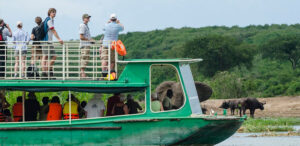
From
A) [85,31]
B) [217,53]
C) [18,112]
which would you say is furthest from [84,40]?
[217,53]

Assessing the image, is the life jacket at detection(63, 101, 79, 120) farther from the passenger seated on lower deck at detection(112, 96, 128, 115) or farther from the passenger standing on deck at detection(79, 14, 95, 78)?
the passenger seated on lower deck at detection(112, 96, 128, 115)

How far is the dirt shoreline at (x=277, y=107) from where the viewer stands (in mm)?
35438

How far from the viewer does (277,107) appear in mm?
38000

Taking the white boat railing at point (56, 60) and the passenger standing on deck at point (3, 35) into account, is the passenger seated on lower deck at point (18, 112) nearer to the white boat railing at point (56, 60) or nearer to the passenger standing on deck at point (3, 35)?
the white boat railing at point (56, 60)

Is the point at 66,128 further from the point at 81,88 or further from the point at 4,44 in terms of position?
the point at 4,44

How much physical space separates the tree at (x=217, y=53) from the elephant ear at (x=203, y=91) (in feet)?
117

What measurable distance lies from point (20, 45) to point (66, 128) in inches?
83.7

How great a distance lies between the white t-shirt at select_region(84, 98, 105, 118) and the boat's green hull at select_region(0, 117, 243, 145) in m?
0.49

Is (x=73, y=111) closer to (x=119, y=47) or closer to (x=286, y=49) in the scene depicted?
(x=119, y=47)

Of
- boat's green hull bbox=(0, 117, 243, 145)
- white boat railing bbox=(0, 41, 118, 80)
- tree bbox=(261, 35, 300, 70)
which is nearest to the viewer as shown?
boat's green hull bbox=(0, 117, 243, 145)

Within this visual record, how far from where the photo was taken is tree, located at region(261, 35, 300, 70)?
56.6 metres

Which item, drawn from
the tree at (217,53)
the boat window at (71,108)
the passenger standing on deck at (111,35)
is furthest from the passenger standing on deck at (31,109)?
the tree at (217,53)

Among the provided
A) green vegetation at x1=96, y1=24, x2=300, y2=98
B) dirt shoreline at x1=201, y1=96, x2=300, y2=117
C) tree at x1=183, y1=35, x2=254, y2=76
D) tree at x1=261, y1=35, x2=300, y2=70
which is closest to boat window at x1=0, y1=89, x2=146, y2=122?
dirt shoreline at x1=201, y1=96, x2=300, y2=117

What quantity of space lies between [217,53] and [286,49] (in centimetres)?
599
